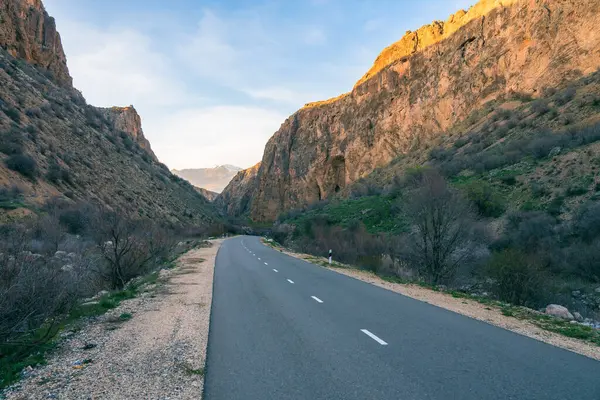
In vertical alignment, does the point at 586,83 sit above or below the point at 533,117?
above

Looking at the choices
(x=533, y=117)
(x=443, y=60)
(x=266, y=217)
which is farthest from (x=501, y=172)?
(x=266, y=217)

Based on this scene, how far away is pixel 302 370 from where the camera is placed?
17.7ft

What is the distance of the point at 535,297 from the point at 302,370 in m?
10.7

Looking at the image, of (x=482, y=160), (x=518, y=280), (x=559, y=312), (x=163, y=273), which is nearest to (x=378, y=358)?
(x=559, y=312)

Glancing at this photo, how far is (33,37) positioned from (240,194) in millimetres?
96746

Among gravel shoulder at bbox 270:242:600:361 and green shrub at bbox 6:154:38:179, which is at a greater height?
green shrub at bbox 6:154:38:179

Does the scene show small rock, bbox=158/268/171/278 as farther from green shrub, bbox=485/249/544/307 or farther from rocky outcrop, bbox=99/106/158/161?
rocky outcrop, bbox=99/106/158/161

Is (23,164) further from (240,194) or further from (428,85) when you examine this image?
(240,194)

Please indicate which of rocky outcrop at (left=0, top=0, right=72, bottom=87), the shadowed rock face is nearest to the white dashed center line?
the shadowed rock face

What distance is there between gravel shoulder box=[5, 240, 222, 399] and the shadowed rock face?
3902 centimetres

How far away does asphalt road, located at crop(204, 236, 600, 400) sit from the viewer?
4.61m

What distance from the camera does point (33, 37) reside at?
49969 mm

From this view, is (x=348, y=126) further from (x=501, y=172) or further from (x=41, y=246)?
(x=41, y=246)

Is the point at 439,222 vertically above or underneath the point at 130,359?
above
